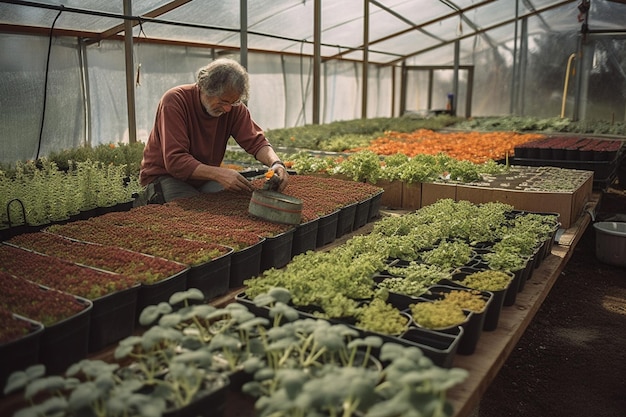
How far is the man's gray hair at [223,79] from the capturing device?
145 inches

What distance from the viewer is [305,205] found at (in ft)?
12.3

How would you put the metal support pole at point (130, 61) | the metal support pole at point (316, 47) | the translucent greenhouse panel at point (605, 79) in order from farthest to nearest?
the translucent greenhouse panel at point (605, 79) < the metal support pole at point (316, 47) < the metal support pole at point (130, 61)

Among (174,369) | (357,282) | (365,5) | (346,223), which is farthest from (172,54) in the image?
(174,369)

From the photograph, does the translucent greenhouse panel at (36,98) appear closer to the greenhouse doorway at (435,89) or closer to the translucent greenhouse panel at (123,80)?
the translucent greenhouse panel at (123,80)

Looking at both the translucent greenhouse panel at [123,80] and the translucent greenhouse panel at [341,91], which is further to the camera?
the translucent greenhouse panel at [341,91]

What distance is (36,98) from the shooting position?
7418mm

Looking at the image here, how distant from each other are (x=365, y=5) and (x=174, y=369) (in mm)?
10587

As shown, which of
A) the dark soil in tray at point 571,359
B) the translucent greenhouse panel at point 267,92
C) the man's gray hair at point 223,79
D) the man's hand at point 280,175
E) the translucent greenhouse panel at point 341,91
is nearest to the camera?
the man's gray hair at point 223,79

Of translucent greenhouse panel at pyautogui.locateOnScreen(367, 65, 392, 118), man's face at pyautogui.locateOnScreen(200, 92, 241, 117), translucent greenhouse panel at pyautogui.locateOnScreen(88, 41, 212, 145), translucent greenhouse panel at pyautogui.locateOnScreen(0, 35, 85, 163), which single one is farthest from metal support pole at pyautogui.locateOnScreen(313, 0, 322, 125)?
translucent greenhouse panel at pyautogui.locateOnScreen(367, 65, 392, 118)

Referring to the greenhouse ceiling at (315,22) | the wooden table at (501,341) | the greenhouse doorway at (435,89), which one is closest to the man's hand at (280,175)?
the wooden table at (501,341)

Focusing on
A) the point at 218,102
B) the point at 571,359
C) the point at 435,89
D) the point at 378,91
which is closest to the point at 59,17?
the point at 218,102

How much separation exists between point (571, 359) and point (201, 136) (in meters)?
3.66

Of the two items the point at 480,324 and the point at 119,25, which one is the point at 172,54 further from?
the point at 480,324

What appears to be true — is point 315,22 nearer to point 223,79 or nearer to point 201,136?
point 201,136
